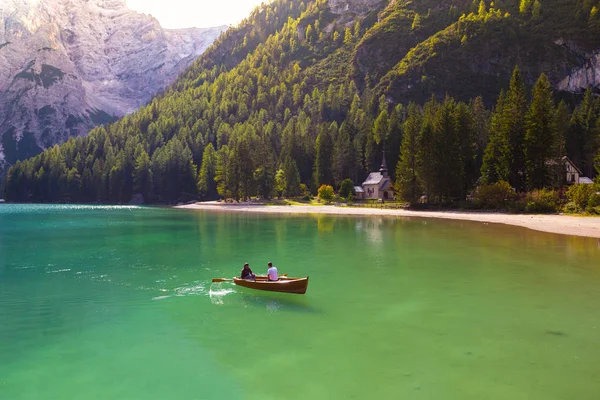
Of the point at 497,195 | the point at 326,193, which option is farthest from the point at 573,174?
the point at 326,193

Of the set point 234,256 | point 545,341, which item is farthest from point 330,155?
point 545,341

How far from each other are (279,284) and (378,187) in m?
111

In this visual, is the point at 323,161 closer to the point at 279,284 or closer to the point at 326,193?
the point at 326,193

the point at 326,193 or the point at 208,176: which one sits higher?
the point at 208,176

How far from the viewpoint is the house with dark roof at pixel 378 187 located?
133000 millimetres

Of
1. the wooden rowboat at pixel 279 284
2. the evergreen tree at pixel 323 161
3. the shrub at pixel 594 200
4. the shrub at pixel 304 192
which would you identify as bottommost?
the wooden rowboat at pixel 279 284

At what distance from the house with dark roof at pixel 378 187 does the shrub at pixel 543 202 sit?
5579 centimetres

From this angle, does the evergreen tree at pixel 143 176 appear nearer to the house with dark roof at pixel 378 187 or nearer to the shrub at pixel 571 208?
the house with dark roof at pixel 378 187

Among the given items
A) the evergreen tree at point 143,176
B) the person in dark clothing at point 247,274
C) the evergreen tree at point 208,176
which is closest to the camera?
the person in dark clothing at point 247,274

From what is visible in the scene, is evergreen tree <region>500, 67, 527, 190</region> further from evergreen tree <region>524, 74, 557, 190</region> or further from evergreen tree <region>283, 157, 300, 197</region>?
evergreen tree <region>283, 157, 300, 197</region>

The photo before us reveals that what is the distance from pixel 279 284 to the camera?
25.6 meters

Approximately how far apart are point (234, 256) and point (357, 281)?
1593cm

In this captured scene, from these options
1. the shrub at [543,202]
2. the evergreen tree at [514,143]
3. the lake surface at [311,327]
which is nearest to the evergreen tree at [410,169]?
the evergreen tree at [514,143]

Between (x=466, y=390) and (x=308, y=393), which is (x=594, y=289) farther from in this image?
(x=308, y=393)
